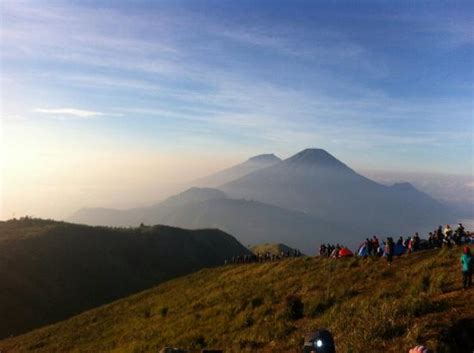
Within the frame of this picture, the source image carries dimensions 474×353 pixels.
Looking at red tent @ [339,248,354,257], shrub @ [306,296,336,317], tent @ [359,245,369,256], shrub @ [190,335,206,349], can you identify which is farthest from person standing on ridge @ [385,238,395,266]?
shrub @ [190,335,206,349]

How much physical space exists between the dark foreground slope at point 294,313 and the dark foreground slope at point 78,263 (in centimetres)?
2844

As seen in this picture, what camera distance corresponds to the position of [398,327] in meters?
11.5

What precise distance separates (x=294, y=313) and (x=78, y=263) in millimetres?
75650

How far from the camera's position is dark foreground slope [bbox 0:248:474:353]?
11.6 m

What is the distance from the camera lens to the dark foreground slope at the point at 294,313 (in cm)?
1157

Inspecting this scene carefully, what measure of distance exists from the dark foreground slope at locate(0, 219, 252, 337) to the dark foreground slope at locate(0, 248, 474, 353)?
28.4m

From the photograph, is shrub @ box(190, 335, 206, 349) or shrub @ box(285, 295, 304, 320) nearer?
shrub @ box(285, 295, 304, 320)

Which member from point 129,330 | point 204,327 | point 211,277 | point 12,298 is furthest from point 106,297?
point 204,327

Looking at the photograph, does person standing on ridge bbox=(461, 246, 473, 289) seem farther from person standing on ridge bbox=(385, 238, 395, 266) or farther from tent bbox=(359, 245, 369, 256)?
tent bbox=(359, 245, 369, 256)

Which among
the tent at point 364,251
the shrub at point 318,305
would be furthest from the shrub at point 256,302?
the tent at point 364,251

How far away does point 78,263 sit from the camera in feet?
279

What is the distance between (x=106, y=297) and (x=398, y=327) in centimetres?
7120

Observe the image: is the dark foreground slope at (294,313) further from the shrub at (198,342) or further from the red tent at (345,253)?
the red tent at (345,253)

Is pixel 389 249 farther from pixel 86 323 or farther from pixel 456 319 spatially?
pixel 86 323
